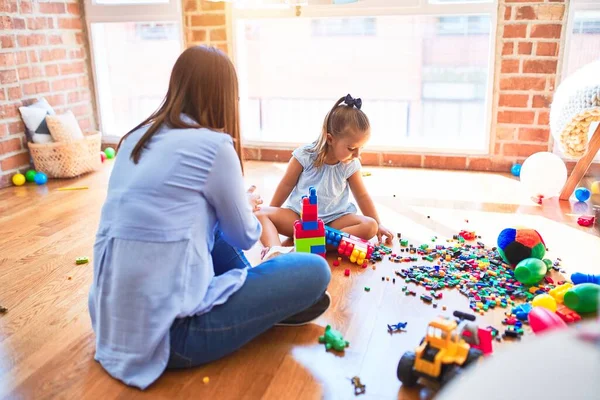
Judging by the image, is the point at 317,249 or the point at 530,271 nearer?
the point at 530,271

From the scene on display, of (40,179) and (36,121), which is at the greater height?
(36,121)

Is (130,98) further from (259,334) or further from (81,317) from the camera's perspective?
(259,334)

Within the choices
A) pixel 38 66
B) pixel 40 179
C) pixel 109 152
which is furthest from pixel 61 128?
pixel 109 152

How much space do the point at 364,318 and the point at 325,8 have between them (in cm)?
239

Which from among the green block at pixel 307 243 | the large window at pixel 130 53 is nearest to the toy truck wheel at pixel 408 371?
the green block at pixel 307 243

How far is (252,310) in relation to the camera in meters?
1.53

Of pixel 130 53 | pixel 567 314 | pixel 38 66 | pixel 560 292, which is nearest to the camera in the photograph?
pixel 567 314

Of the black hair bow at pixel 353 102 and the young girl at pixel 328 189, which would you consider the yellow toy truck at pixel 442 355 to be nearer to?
the young girl at pixel 328 189

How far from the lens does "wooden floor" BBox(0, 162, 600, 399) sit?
1476mm

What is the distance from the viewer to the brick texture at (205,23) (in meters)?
3.79

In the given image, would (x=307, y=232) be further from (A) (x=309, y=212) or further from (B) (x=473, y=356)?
(B) (x=473, y=356)

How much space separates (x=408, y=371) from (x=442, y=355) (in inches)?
4.7

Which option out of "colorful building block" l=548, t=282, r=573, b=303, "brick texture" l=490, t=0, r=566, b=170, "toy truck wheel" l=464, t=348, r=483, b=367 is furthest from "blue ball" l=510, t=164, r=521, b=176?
"toy truck wheel" l=464, t=348, r=483, b=367

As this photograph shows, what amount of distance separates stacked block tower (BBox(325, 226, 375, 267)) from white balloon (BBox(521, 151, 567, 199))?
3.66 ft
